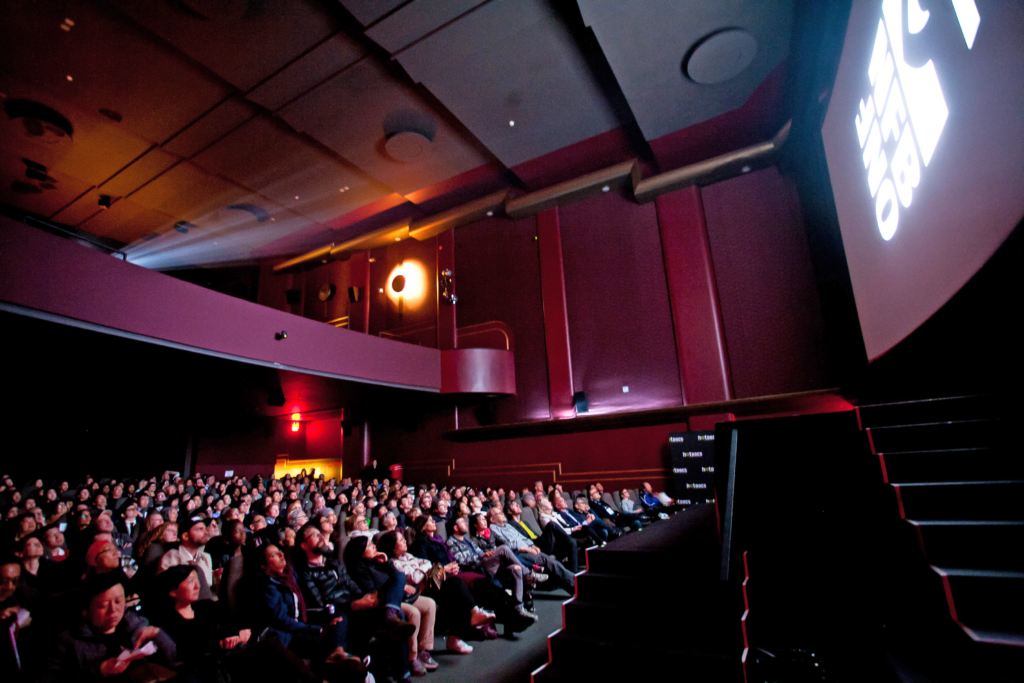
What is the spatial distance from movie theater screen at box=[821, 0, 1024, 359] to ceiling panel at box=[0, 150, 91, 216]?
33.3 ft

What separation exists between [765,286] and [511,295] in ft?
13.4

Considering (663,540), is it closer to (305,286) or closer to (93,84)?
(93,84)

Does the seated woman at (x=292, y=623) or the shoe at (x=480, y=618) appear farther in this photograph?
the shoe at (x=480, y=618)

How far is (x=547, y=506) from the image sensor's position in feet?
20.1

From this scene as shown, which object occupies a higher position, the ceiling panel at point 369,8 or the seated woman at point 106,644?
the ceiling panel at point 369,8

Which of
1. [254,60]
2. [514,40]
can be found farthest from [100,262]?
[514,40]

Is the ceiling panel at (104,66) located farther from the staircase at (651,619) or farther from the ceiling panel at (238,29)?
the staircase at (651,619)

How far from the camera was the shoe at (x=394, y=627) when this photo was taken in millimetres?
3168

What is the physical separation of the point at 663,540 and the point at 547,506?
2894mm

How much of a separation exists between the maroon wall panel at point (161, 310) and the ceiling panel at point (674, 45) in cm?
487

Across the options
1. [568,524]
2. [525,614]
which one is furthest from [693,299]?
[525,614]

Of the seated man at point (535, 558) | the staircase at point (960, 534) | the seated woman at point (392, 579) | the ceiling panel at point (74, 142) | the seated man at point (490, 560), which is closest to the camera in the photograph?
the staircase at point (960, 534)

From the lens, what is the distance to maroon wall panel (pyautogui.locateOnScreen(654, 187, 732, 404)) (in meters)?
7.50

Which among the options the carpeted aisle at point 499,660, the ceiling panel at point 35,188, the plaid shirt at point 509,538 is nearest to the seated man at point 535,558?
the plaid shirt at point 509,538
